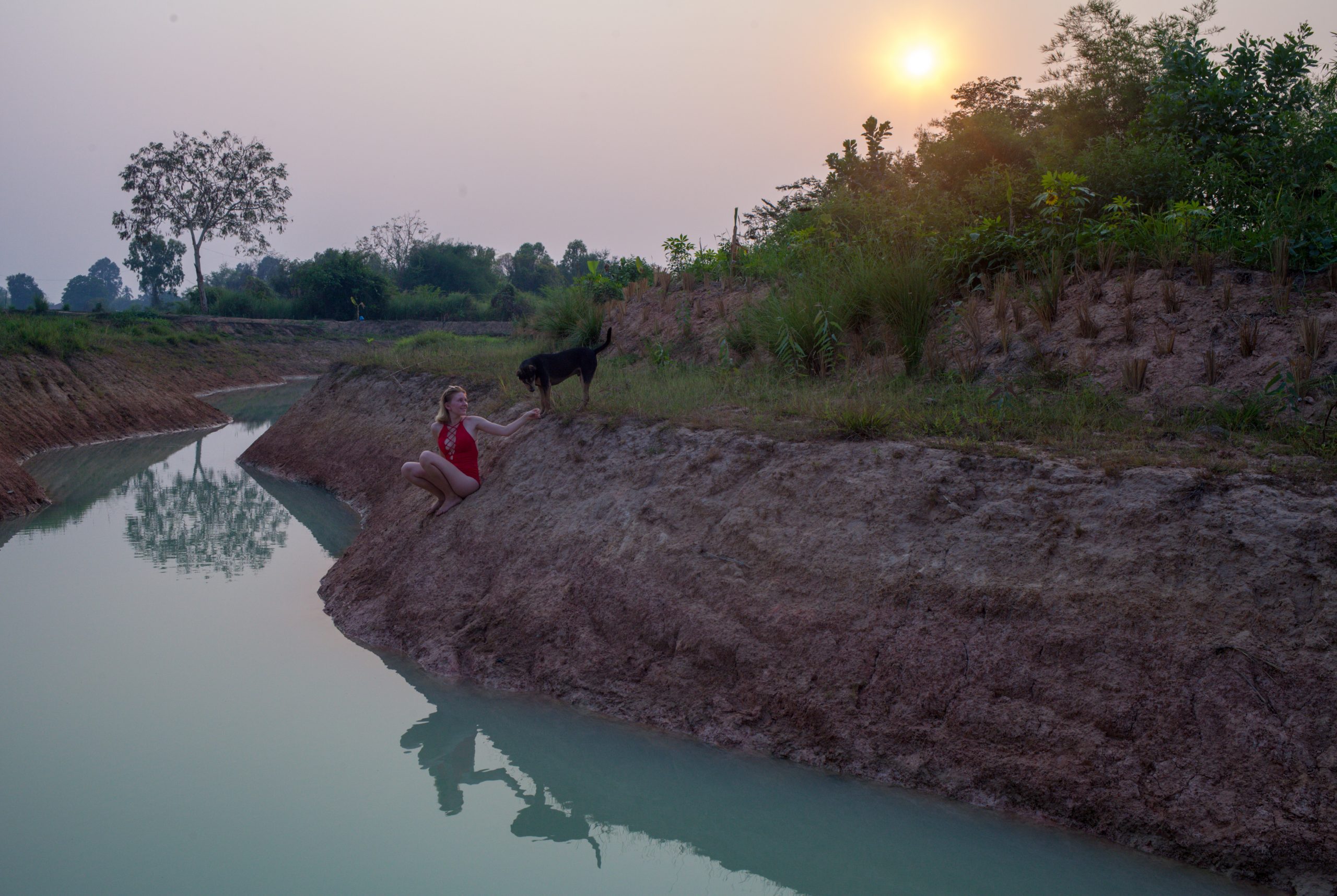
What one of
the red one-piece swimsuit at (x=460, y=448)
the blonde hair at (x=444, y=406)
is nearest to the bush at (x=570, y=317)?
the red one-piece swimsuit at (x=460, y=448)

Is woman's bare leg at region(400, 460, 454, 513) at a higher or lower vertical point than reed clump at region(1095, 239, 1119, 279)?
lower

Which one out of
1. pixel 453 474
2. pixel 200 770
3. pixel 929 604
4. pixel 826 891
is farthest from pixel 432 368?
pixel 826 891

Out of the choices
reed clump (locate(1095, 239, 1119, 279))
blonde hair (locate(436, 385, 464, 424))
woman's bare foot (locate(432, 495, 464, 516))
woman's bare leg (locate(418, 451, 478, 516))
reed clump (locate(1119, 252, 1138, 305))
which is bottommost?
woman's bare foot (locate(432, 495, 464, 516))

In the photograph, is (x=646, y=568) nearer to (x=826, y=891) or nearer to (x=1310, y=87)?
(x=826, y=891)

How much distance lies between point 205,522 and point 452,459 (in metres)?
6.46

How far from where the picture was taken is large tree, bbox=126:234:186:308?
68438 mm

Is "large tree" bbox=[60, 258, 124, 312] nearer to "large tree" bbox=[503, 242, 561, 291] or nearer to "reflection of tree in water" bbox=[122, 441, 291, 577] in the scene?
"large tree" bbox=[503, 242, 561, 291]

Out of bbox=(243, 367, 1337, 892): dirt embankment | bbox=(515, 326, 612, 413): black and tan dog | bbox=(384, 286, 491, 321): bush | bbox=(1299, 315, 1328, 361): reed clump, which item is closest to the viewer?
bbox=(243, 367, 1337, 892): dirt embankment

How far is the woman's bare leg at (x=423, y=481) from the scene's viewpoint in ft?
28.7

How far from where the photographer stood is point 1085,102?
562 inches

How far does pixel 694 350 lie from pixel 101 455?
13.7m

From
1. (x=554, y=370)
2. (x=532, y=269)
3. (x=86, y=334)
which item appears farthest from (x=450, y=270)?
(x=554, y=370)

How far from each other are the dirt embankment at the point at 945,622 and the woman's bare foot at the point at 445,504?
57 centimetres

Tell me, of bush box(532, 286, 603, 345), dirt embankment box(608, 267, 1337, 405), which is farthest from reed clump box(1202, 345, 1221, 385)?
bush box(532, 286, 603, 345)
